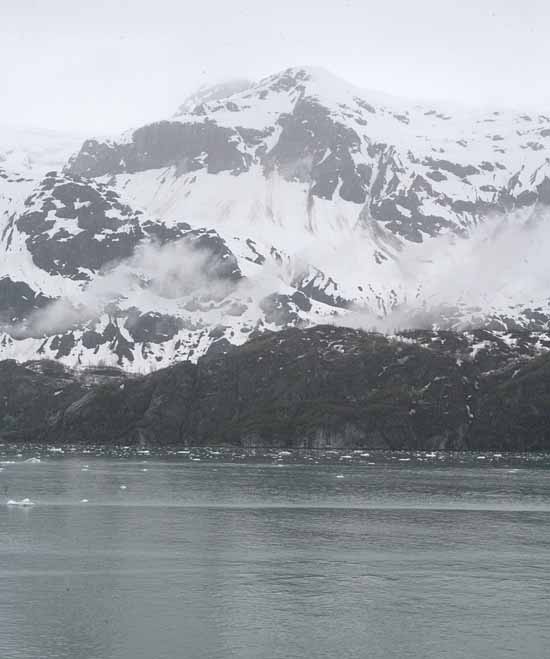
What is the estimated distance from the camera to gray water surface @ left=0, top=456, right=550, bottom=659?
62.5 metres

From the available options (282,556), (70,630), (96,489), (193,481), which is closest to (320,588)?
(282,556)

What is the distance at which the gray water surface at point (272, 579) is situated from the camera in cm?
6250

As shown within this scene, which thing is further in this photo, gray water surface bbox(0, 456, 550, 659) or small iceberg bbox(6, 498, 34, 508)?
small iceberg bbox(6, 498, 34, 508)

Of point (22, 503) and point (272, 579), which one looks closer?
point (272, 579)

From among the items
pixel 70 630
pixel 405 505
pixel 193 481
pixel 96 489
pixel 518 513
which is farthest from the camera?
pixel 193 481

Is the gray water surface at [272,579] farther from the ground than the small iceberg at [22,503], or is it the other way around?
the gray water surface at [272,579]

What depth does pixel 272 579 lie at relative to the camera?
3273 inches

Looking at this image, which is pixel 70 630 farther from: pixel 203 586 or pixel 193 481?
pixel 193 481

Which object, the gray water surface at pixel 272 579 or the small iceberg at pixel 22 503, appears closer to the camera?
the gray water surface at pixel 272 579

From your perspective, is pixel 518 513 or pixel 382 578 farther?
pixel 518 513

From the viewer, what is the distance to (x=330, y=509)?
468ft

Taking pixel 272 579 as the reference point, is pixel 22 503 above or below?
below

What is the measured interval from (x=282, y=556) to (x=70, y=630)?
114 ft

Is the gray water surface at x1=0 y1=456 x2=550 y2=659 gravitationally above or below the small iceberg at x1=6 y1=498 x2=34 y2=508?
above
